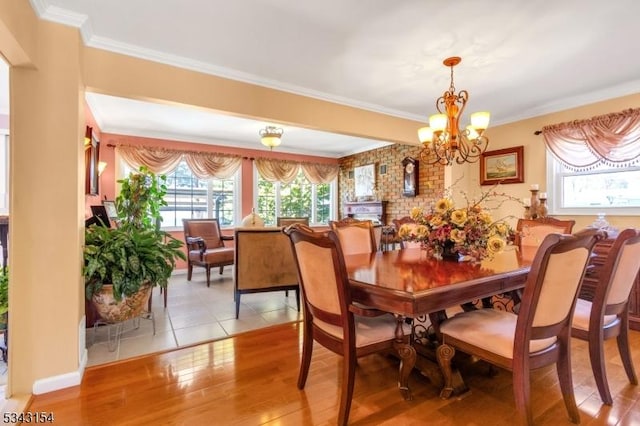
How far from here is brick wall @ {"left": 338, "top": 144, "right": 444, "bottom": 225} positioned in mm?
4972

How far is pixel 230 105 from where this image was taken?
2.81 m

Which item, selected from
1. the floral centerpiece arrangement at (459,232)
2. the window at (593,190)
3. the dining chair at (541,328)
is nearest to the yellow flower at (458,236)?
the floral centerpiece arrangement at (459,232)

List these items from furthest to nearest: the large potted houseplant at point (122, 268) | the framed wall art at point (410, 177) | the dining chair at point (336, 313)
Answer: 1. the framed wall art at point (410, 177)
2. the large potted houseplant at point (122, 268)
3. the dining chair at point (336, 313)

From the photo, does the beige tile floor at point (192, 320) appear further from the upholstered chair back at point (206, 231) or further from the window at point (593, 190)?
the window at point (593, 190)

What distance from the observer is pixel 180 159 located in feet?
17.4

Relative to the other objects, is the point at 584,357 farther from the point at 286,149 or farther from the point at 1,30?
the point at 286,149

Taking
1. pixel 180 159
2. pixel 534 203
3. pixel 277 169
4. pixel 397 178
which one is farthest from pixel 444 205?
pixel 180 159

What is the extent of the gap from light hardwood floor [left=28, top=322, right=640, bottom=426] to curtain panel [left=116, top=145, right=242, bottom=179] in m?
3.63

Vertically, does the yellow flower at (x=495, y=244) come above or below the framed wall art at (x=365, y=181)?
below

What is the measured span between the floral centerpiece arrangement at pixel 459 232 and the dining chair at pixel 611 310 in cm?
49

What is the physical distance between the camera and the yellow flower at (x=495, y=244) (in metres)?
1.88

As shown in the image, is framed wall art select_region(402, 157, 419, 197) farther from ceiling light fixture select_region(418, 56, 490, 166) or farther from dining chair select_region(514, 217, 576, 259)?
ceiling light fixture select_region(418, 56, 490, 166)

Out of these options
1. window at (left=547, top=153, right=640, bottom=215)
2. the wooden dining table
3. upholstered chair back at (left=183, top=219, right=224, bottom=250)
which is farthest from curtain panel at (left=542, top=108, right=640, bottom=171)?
upholstered chair back at (left=183, top=219, right=224, bottom=250)

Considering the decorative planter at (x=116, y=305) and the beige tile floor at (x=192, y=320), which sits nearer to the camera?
the decorative planter at (x=116, y=305)
